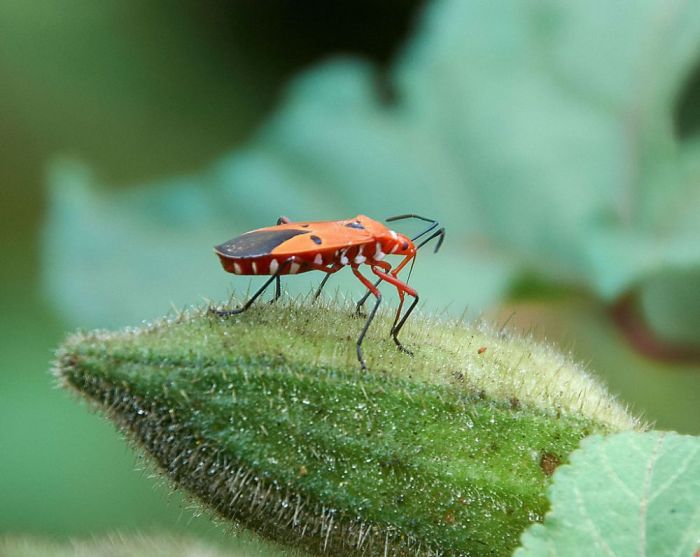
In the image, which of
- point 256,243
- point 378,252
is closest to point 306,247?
point 256,243

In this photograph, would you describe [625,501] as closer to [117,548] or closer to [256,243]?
[256,243]


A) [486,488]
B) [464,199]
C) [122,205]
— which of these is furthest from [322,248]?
[122,205]

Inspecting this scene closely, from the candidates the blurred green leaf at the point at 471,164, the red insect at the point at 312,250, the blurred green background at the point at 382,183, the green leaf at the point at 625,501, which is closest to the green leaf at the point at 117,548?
the blurred green background at the point at 382,183

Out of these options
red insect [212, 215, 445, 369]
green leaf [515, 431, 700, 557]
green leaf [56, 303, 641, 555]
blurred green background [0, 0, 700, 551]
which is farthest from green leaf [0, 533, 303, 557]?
green leaf [515, 431, 700, 557]

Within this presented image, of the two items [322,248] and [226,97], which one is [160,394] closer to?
[322,248]

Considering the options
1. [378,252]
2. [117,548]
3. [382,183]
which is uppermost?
[382,183]

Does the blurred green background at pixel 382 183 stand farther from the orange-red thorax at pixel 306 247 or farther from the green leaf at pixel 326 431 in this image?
the green leaf at pixel 326 431
